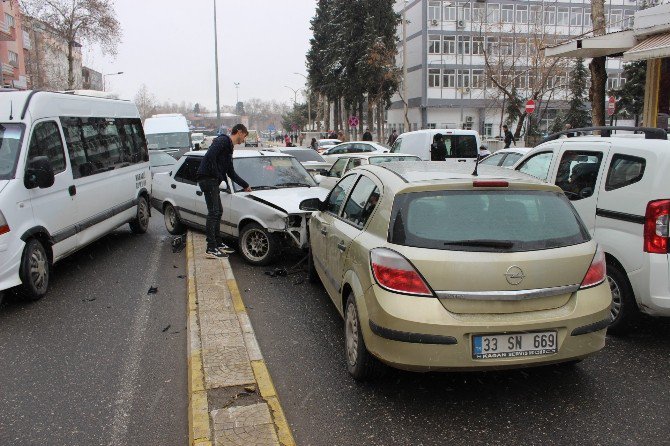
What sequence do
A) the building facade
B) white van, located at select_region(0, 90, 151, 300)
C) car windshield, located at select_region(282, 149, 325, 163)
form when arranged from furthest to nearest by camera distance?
the building facade < car windshield, located at select_region(282, 149, 325, 163) < white van, located at select_region(0, 90, 151, 300)

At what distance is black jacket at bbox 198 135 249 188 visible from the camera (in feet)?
25.5

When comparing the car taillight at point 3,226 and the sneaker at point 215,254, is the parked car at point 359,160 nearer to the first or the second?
the sneaker at point 215,254

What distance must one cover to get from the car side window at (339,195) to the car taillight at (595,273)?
2.23 m

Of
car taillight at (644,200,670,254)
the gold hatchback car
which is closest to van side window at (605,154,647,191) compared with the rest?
car taillight at (644,200,670,254)

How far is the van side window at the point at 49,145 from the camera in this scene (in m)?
6.54

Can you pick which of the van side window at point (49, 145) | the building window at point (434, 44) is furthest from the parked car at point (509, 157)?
the building window at point (434, 44)

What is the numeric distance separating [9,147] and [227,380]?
4069mm

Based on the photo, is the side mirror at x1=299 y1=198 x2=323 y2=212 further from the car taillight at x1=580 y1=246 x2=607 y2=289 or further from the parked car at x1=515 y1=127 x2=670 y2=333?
the car taillight at x1=580 y1=246 x2=607 y2=289

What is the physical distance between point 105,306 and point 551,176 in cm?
501

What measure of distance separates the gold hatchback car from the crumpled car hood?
11.3ft

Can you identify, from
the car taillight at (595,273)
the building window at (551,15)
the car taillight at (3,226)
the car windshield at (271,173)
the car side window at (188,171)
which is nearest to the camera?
the car taillight at (595,273)

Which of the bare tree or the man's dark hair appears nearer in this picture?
the man's dark hair

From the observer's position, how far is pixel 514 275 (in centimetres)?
354

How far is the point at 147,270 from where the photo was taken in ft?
25.8
